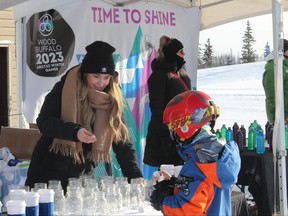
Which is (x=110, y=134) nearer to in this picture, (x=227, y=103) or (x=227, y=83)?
(x=227, y=103)

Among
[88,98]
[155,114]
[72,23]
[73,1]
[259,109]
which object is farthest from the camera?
[259,109]

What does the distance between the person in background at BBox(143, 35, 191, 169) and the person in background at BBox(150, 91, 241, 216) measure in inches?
92.3

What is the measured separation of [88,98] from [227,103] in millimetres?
15217

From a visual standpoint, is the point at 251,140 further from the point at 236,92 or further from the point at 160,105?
the point at 236,92

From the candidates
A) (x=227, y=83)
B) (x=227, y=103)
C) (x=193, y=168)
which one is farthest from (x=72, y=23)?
(x=227, y=83)

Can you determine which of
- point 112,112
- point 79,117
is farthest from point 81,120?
point 112,112

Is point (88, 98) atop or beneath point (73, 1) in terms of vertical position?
beneath

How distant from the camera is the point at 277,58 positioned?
Result: 3643 mm

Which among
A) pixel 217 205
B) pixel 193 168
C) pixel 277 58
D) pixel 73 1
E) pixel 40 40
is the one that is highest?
pixel 73 1

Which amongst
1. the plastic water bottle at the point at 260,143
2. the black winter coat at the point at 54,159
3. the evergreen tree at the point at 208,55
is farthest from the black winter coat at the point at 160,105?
the evergreen tree at the point at 208,55

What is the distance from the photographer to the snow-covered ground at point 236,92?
14.8 meters

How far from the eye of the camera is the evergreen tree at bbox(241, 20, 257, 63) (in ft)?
106

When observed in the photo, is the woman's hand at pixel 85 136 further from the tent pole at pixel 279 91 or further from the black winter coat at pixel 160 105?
the black winter coat at pixel 160 105

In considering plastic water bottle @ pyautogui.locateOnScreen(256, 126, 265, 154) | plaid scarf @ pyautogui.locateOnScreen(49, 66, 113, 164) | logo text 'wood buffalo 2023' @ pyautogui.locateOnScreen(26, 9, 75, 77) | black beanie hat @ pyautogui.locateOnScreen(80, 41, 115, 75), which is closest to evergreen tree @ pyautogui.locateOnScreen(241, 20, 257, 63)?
logo text 'wood buffalo 2023' @ pyautogui.locateOnScreen(26, 9, 75, 77)
